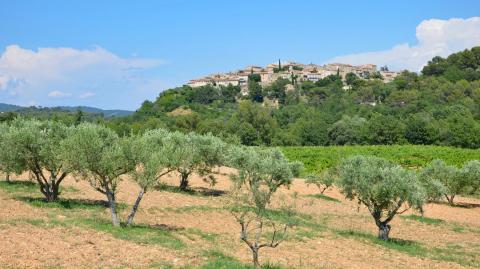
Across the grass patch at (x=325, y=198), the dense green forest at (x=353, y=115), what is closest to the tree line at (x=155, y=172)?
the grass patch at (x=325, y=198)

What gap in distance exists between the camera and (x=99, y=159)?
2186 centimetres

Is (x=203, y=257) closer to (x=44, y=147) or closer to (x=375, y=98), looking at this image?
(x=44, y=147)

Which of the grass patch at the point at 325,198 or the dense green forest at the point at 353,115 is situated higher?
the dense green forest at the point at 353,115

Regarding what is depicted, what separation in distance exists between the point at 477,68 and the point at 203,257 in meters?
200

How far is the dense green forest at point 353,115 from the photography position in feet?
336

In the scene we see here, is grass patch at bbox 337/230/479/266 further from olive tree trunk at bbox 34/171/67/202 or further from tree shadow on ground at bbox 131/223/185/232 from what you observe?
olive tree trunk at bbox 34/171/67/202

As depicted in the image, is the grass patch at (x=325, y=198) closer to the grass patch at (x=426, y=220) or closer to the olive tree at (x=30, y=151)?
the grass patch at (x=426, y=220)

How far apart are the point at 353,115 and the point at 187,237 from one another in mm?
117982

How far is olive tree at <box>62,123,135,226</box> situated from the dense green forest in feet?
90.5

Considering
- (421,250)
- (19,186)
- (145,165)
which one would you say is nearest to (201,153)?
(19,186)

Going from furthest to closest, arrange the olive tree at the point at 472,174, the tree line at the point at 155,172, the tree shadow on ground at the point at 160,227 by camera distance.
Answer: the olive tree at the point at 472,174 < the tree shadow on ground at the point at 160,227 < the tree line at the point at 155,172

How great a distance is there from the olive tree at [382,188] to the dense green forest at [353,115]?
2387 centimetres

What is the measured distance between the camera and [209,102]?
198500mm

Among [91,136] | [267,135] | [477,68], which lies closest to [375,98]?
[477,68]
